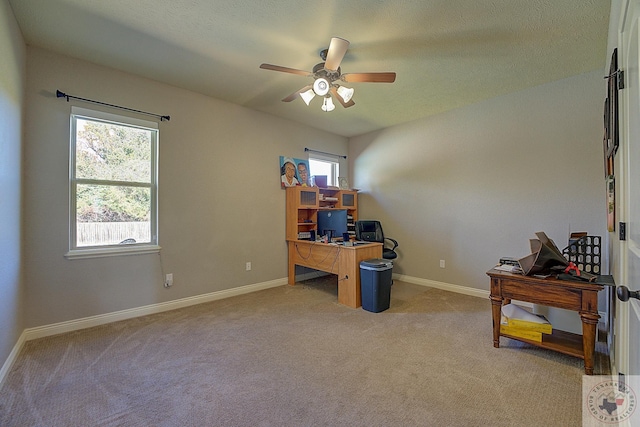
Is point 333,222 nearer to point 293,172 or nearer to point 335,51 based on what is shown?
point 293,172

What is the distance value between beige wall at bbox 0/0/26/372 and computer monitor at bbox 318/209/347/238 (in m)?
3.10

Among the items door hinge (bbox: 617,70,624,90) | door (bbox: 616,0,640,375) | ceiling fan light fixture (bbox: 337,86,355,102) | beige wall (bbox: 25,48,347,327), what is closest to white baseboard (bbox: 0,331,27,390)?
beige wall (bbox: 25,48,347,327)

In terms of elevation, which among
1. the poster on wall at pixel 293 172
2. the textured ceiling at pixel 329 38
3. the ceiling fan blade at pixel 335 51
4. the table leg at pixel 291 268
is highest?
the textured ceiling at pixel 329 38

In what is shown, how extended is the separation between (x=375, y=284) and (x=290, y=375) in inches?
57.7

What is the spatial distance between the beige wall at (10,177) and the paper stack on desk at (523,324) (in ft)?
12.3

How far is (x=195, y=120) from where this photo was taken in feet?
11.4

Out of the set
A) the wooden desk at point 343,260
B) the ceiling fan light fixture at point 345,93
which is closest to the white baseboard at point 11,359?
the wooden desk at point 343,260

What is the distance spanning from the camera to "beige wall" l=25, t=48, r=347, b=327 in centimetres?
253

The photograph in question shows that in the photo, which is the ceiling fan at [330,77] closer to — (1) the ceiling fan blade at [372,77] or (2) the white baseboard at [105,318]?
(1) the ceiling fan blade at [372,77]

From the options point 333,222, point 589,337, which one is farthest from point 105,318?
point 589,337

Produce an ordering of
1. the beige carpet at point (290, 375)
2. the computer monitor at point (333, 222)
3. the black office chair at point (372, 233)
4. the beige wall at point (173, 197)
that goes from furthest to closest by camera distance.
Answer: the black office chair at point (372, 233)
the computer monitor at point (333, 222)
the beige wall at point (173, 197)
the beige carpet at point (290, 375)

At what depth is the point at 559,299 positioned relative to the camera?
2.00 m

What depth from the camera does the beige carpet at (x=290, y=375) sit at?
156 cm

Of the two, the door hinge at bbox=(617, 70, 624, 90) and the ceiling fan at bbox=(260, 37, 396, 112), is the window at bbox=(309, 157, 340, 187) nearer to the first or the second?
the ceiling fan at bbox=(260, 37, 396, 112)
